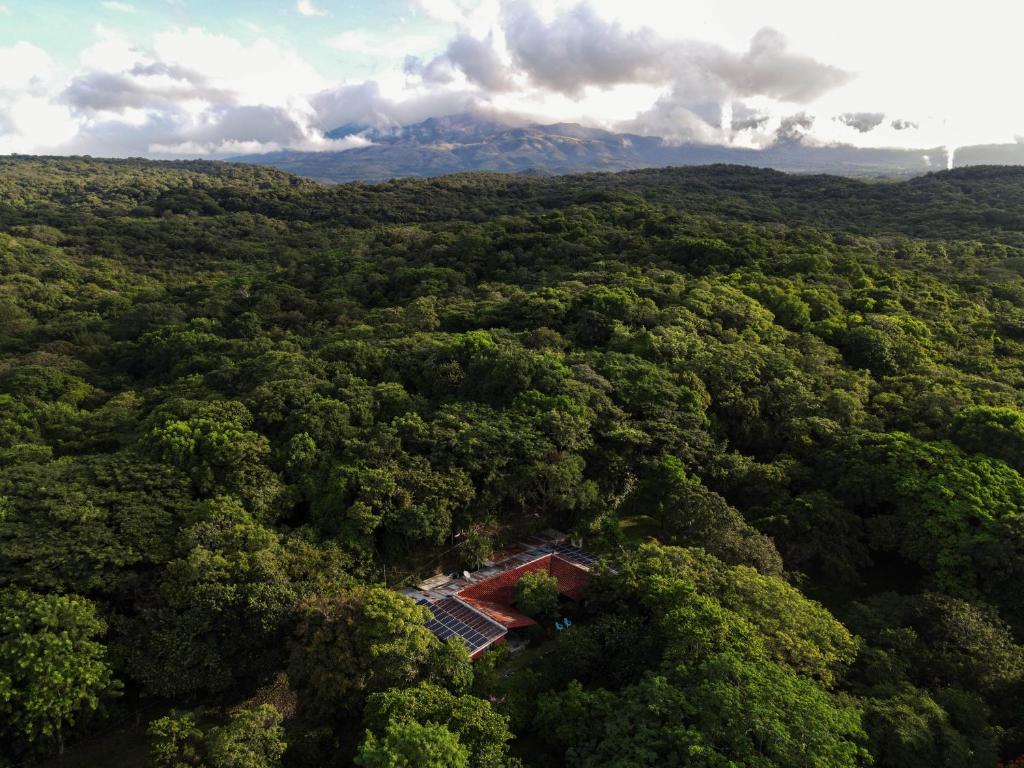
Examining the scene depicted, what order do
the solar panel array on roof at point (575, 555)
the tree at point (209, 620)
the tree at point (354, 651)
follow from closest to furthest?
the tree at point (354, 651), the tree at point (209, 620), the solar panel array on roof at point (575, 555)

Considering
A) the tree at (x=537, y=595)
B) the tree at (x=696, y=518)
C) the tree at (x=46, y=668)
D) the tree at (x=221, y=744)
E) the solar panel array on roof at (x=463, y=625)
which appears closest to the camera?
the tree at (x=221, y=744)

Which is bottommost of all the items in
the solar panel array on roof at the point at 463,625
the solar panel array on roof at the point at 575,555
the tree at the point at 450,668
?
the solar panel array on roof at the point at 575,555

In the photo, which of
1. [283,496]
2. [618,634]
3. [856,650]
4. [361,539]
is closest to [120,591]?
[283,496]

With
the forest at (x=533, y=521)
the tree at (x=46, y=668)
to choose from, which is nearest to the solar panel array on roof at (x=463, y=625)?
the forest at (x=533, y=521)

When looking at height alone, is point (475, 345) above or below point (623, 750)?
above

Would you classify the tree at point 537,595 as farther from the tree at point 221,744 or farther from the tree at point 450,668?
the tree at point 221,744

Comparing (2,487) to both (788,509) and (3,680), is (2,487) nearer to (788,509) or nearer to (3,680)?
(3,680)
